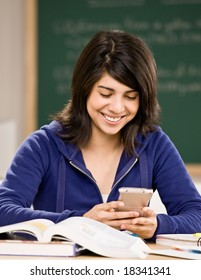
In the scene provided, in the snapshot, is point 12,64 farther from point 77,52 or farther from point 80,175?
point 80,175

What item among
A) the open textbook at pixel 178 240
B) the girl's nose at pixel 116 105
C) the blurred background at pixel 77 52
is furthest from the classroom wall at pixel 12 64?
the open textbook at pixel 178 240

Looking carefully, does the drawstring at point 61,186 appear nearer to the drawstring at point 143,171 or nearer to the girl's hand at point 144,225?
the drawstring at point 143,171

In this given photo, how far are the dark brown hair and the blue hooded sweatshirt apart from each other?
0.04m

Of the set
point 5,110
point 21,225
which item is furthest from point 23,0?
point 21,225

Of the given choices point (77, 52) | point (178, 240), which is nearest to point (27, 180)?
point (178, 240)

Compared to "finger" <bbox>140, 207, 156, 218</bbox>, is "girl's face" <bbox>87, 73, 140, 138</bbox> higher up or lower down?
higher up

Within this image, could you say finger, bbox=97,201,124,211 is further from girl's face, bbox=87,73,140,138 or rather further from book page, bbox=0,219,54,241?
girl's face, bbox=87,73,140,138

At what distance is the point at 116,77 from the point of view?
2455 mm

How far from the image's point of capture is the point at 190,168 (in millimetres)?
5082

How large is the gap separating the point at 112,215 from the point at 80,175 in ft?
1.50

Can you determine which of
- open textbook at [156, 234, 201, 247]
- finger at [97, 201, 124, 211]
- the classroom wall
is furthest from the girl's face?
the classroom wall

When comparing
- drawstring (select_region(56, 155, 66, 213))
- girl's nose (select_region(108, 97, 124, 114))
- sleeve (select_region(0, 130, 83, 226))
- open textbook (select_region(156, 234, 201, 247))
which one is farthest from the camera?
drawstring (select_region(56, 155, 66, 213))

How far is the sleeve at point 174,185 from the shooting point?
98.4 inches

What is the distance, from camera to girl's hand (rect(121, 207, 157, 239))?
7.20 ft
